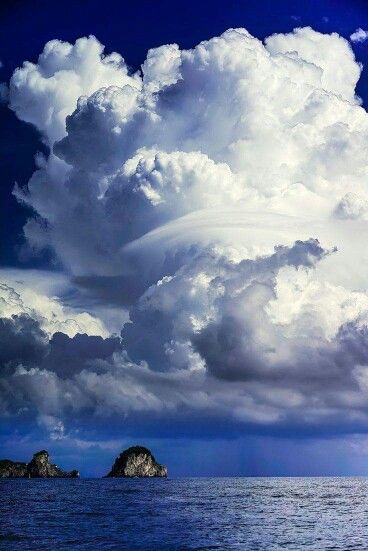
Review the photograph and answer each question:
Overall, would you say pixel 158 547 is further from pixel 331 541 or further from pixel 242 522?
pixel 242 522

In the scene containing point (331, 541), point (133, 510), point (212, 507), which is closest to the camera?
point (331, 541)

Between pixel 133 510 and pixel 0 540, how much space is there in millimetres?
64189

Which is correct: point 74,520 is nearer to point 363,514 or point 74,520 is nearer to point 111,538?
point 111,538

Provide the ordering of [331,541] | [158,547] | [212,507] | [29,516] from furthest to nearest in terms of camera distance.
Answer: [212,507]
[29,516]
[331,541]
[158,547]

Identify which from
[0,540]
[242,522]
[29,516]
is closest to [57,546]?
A: [0,540]

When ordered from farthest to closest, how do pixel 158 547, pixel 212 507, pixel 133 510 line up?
pixel 212 507, pixel 133 510, pixel 158 547

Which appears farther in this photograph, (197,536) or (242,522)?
(242,522)

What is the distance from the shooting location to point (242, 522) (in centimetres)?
12294

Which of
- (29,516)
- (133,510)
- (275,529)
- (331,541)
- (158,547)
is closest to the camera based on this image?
(158,547)

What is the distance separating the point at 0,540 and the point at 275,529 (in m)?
39.7

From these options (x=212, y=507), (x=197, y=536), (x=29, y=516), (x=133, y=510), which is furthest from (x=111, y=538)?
(x=212, y=507)

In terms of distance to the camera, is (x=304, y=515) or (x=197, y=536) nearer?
(x=197, y=536)

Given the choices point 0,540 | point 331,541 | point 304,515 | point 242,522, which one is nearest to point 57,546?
point 0,540

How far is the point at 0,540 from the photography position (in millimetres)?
95125
